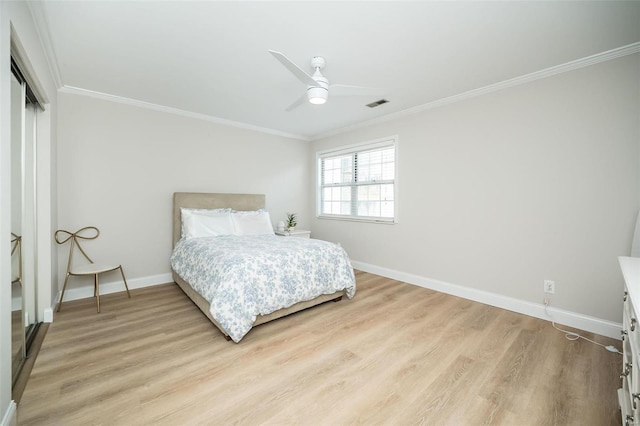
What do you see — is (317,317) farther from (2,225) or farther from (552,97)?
(552,97)

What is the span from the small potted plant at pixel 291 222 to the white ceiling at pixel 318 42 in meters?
2.26

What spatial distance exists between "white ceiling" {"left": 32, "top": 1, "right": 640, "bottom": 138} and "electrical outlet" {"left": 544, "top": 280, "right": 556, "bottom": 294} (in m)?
2.08

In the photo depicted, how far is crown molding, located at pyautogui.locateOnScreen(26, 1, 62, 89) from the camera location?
5.86 feet

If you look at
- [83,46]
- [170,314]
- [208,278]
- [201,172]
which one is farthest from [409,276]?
[83,46]

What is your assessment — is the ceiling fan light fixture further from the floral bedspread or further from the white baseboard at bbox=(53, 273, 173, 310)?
the white baseboard at bbox=(53, 273, 173, 310)

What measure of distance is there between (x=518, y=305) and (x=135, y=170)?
4801 mm

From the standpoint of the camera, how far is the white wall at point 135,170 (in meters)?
3.10

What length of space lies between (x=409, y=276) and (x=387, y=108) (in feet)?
7.78

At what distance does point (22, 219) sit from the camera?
2.00m

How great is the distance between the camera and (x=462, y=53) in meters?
2.32

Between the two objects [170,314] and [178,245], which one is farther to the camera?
[178,245]

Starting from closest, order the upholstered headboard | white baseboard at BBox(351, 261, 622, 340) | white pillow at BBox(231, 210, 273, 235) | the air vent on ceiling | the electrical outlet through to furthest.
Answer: white baseboard at BBox(351, 261, 622, 340)
the electrical outlet
the air vent on ceiling
the upholstered headboard
white pillow at BBox(231, 210, 273, 235)

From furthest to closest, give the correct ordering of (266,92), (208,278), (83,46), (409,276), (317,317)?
(409,276) → (266,92) → (317,317) → (208,278) → (83,46)

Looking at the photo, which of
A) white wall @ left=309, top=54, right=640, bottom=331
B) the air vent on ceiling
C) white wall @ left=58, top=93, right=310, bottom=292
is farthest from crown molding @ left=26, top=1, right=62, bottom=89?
white wall @ left=309, top=54, right=640, bottom=331
